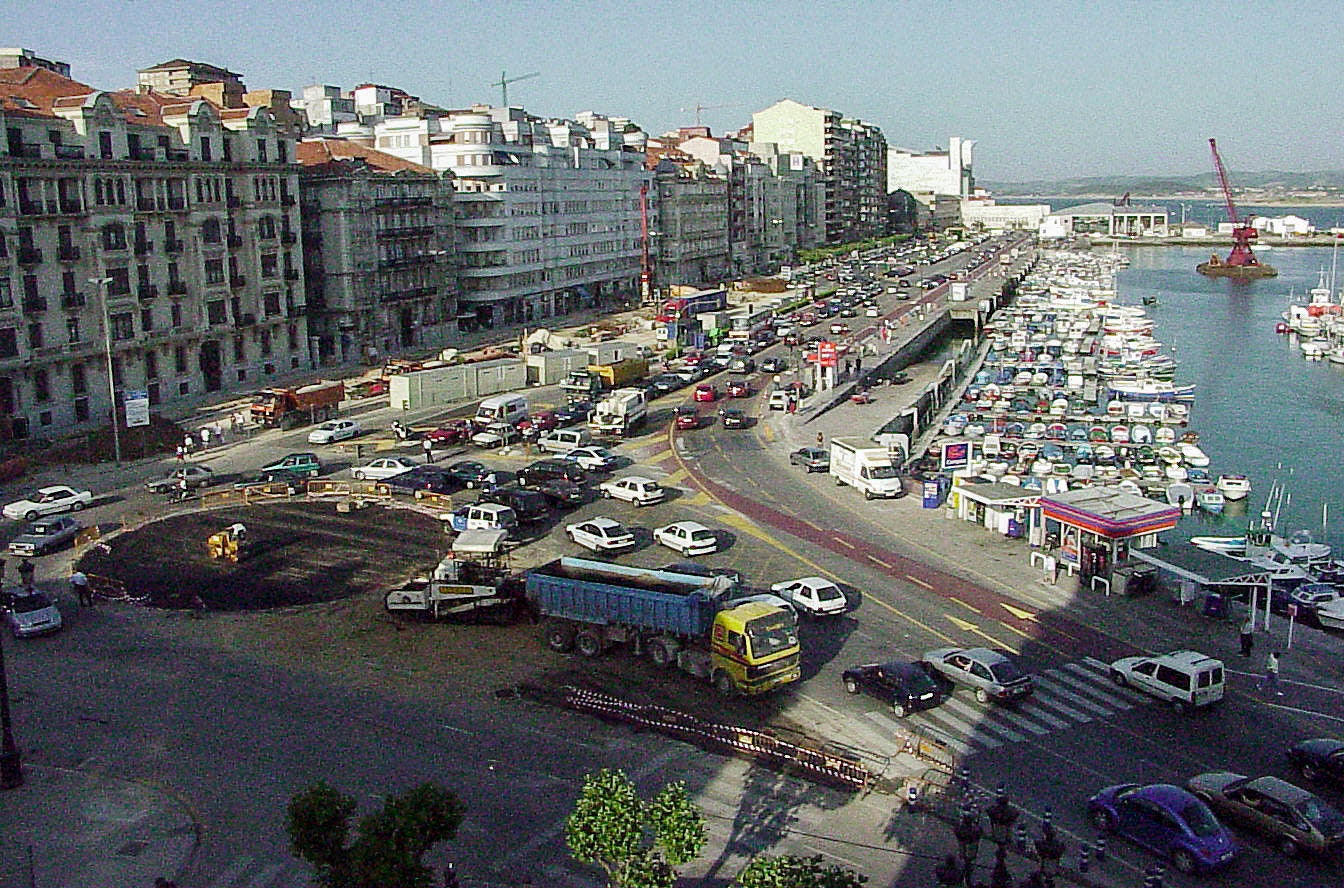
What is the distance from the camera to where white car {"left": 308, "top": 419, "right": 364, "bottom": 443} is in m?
53.2

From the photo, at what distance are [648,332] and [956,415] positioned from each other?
3252 centimetres

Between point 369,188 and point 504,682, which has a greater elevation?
point 369,188

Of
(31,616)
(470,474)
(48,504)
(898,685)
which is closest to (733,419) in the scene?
(470,474)

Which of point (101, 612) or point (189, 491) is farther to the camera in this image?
point (189, 491)

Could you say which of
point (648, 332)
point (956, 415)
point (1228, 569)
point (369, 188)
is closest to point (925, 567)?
point (1228, 569)

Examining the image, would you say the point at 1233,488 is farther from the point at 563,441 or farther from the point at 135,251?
the point at 135,251

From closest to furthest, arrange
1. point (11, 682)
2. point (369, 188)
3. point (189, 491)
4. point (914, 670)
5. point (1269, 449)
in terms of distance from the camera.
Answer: point (914, 670)
point (11, 682)
point (189, 491)
point (1269, 449)
point (369, 188)

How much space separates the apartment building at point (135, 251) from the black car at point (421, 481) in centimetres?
1427

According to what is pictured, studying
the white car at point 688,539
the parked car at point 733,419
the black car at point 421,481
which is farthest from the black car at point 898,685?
the parked car at point 733,419

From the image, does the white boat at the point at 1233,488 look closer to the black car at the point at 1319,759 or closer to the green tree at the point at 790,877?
the black car at the point at 1319,759

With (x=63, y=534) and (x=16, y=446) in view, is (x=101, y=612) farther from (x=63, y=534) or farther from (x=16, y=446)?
(x=16, y=446)

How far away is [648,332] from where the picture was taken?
95.2 metres

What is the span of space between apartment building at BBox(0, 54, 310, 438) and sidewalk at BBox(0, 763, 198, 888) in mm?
30157

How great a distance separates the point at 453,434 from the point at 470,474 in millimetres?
8185
